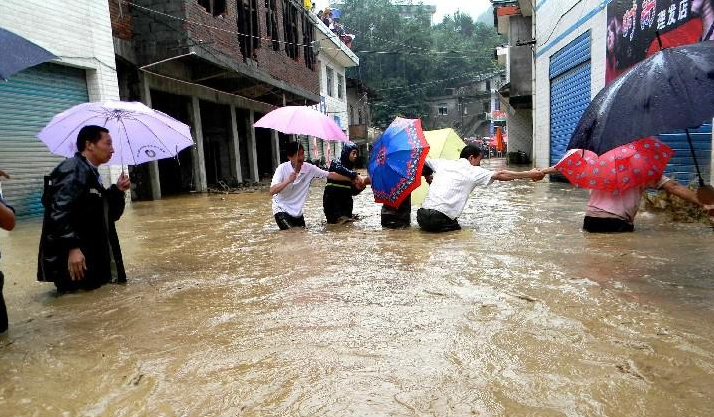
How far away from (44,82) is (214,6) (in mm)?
7136

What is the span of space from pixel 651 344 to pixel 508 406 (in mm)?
1050

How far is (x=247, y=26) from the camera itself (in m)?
17.5

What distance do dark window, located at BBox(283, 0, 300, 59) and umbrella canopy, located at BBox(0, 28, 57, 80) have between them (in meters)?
18.8

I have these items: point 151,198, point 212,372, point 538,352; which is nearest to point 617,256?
point 538,352

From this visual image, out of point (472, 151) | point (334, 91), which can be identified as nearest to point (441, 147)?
point (472, 151)

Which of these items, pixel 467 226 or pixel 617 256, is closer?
pixel 617 256

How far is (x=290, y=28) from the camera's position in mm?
21984

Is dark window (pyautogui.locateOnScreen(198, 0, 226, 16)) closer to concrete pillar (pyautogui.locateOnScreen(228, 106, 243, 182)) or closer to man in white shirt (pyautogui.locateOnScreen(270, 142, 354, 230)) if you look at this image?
concrete pillar (pyautogui.locateOnScreen(228, 106, 243, 182))

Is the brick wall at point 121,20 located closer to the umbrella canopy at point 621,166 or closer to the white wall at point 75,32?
the white wall at point 75,32

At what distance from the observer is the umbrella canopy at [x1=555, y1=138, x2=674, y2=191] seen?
16.6 ft

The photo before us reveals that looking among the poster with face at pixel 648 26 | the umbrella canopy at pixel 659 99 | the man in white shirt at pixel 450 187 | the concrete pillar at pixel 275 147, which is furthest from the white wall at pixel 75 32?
the concrete pillar at pixel 275 147

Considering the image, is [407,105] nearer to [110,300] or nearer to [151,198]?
[151,198]

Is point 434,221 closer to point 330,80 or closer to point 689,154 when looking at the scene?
point 689,154

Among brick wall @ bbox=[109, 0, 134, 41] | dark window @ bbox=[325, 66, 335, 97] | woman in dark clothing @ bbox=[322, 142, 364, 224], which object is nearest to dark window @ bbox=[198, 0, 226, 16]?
brick wall @ bbox=[109, 0, 134, 41]
